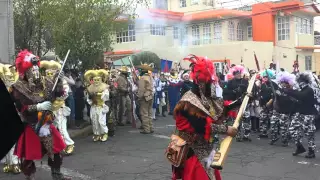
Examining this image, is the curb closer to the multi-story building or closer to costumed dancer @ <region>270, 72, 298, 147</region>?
costumed dancer @ <region>270, 72, 298, 147</region>

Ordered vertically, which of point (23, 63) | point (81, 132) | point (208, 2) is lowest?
point (81, 132)

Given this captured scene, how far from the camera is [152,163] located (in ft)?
25.1

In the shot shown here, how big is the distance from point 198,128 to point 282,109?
557cm

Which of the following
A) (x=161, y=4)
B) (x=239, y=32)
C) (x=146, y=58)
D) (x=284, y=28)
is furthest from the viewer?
(x=161, y=4)

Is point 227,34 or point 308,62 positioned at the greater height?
point 227,34

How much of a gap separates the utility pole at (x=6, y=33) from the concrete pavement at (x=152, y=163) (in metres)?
2.83

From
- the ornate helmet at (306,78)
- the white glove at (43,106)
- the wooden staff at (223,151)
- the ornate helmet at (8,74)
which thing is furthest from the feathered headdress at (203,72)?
the ornate helmet at (306,78)

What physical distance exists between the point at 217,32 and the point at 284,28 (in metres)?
5.21

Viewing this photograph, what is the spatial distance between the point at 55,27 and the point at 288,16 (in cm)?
2240

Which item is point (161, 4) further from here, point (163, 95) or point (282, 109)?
point (282, 109)

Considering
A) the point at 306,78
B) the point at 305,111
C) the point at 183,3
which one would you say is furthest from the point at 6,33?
the point at 183,3

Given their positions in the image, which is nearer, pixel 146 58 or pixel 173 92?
pixel 173 92

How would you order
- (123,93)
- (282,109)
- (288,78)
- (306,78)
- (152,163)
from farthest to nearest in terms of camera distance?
1. (123,93)
2. (282,109)
3. (288,78)
4. (306,78)
5. (152,163)

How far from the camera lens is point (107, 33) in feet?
41.9
